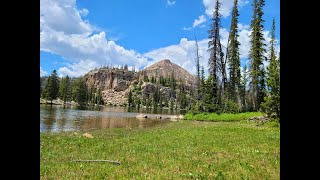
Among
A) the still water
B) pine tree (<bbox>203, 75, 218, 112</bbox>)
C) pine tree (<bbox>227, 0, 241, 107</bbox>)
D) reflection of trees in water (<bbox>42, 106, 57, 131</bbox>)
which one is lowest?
the still water

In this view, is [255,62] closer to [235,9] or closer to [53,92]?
[235,9]

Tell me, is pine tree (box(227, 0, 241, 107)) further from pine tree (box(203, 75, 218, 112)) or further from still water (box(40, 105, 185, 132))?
still water (box(40, 105, 185, 132))

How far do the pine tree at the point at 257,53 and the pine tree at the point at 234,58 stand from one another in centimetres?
746

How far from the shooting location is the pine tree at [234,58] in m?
74.4

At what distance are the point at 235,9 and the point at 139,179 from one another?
71.7m

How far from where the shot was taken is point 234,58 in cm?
8112

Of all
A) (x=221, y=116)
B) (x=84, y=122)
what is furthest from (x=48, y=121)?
(x=221, y=116)

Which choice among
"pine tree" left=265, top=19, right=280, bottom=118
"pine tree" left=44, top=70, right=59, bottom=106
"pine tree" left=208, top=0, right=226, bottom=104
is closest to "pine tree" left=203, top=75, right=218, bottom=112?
"pine tree" left=208, top=0, right=226, bottom=104

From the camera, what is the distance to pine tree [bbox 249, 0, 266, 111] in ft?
212

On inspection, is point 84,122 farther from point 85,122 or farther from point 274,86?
point 274,86

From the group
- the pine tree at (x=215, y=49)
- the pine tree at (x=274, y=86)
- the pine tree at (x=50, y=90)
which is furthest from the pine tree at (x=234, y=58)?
the pine tree at (x=50, y=90)

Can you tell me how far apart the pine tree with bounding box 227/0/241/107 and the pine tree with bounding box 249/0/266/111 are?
7457 mm
